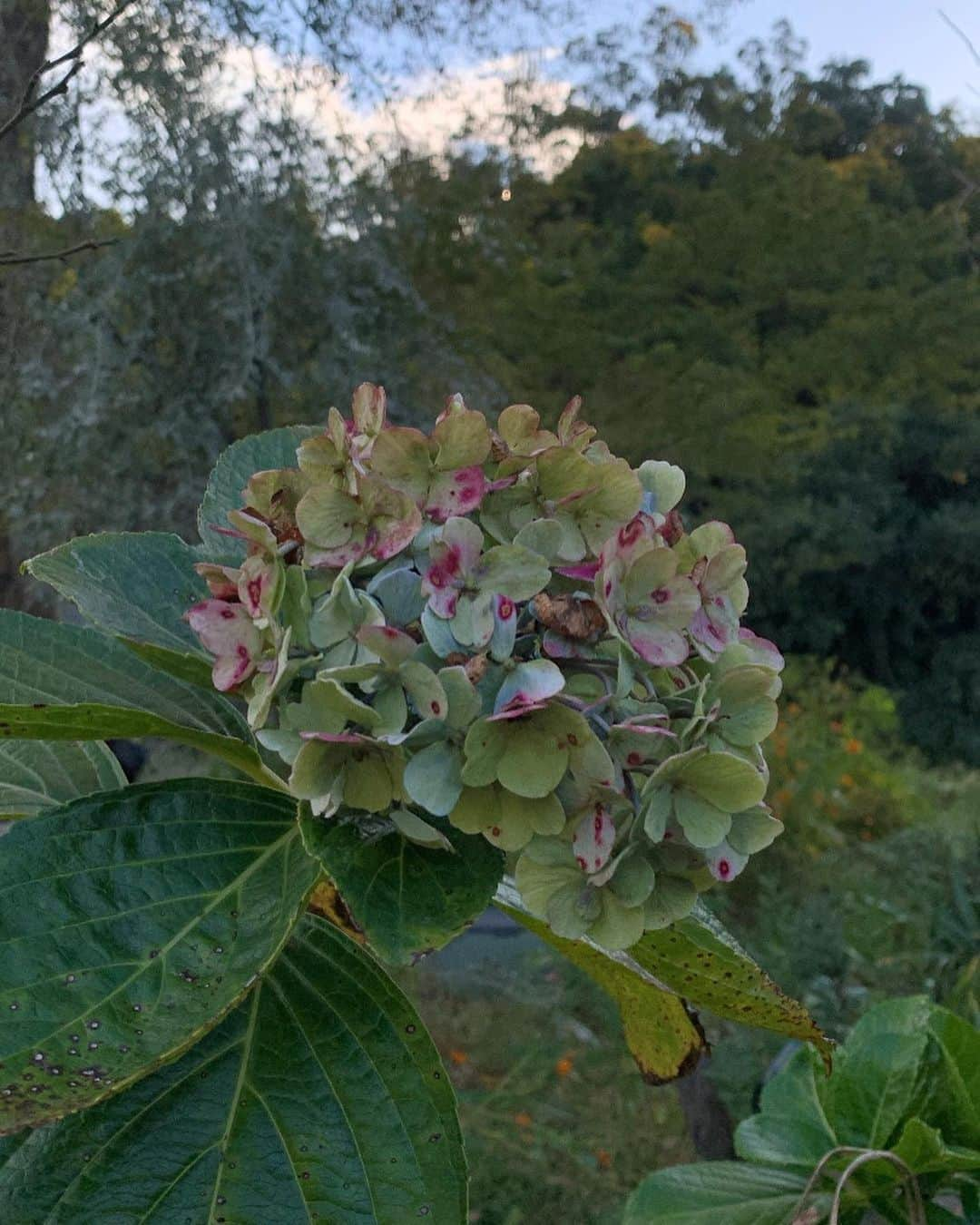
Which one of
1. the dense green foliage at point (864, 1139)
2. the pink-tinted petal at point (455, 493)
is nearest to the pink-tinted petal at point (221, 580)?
the pink-tinted petal at point (455, 493)

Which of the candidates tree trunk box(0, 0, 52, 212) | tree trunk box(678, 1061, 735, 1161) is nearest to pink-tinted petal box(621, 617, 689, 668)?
tree trunk box(678, 1061, 735, 1161)

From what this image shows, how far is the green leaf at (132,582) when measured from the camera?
24.3 inches

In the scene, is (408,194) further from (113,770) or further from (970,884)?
(113,770)

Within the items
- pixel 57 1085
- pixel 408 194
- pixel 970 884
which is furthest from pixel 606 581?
pixel 408 194

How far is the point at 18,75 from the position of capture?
11.0 ft

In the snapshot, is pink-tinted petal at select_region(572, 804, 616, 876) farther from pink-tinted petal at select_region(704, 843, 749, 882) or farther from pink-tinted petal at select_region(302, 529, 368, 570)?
pink-tinted petal at select_region(302, 529, 368, 570)

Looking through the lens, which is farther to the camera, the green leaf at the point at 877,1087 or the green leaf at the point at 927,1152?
the green leaf at the point at 877,1087

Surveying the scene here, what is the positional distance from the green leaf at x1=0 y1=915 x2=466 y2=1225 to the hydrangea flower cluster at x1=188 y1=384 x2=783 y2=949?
15cm

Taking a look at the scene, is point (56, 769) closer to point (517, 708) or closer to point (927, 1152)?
point (517, 708)

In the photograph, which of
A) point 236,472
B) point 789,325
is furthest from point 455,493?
point 789,325

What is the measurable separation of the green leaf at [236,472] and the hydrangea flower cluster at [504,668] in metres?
0.13

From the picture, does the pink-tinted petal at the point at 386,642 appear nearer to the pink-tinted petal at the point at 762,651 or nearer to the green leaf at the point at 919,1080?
the pink-tinted petal at the point at 762,651

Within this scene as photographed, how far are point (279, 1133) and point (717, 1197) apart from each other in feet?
2.33

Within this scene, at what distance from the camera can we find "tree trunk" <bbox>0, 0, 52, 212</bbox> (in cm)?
326
